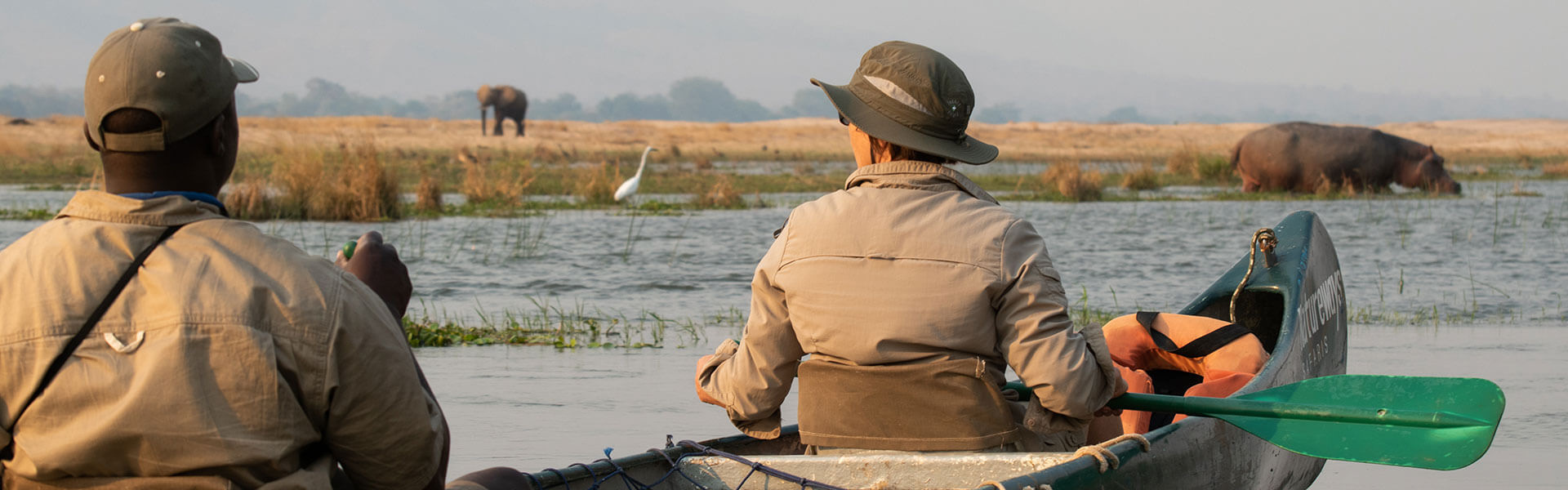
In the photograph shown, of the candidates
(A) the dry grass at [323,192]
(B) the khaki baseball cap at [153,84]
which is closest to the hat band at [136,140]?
(B) the khaki baseball cap at [153,84]

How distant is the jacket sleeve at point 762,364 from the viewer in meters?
3.27

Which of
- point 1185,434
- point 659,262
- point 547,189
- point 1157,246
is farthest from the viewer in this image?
point 547,189

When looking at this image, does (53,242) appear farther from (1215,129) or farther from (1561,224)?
(1215,129)

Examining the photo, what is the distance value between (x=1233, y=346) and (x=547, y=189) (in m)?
17.9

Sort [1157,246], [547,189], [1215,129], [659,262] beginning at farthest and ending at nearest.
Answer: [1215,129] → [547,189] → [1157,246] → [659,262]

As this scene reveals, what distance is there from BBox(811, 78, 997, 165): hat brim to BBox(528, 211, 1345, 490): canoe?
2.22ft

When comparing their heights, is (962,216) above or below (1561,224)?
above

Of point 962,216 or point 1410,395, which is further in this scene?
point 1410,395

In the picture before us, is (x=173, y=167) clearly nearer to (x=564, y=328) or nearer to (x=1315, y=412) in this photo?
(x=1315, y=412)

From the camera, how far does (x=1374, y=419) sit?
3.98 meters

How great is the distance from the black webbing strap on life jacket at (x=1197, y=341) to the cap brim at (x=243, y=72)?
3.46 meters

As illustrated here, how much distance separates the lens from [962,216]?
3090 millimetres

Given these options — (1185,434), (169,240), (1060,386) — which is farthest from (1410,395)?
(169,240)

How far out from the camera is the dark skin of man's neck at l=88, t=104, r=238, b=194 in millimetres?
2217
